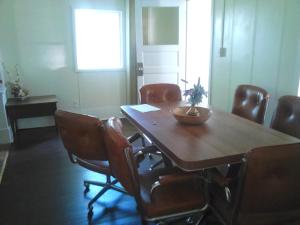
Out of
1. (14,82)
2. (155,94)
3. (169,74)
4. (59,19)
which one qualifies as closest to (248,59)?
(155,94)

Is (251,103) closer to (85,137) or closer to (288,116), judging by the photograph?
(288,116)

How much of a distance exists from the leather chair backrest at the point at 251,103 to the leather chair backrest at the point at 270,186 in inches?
47.1

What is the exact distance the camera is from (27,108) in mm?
3949

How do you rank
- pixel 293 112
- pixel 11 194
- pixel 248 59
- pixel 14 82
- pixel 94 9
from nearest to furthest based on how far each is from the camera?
pixel 293 112 → pixel 11 194 → pixel 248 59 → pixel 14 82 → pixel 94 9

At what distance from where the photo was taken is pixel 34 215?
86.2 inches

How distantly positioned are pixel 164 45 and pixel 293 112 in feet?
9.15

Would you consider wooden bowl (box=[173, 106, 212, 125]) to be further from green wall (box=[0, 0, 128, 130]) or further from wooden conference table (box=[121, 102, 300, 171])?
green wall (box=[0, 0, 128, 130])

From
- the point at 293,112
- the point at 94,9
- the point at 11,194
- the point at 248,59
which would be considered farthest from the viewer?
the point at 94,9

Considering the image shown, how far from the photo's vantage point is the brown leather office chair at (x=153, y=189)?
1425mm

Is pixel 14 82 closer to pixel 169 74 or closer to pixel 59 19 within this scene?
pixel 59 19

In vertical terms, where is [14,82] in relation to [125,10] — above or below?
below

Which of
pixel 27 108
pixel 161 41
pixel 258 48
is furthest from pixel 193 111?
pixel 27 108

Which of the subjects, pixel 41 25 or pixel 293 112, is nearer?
pixel 293 112

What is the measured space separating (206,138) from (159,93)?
1.52 metres
